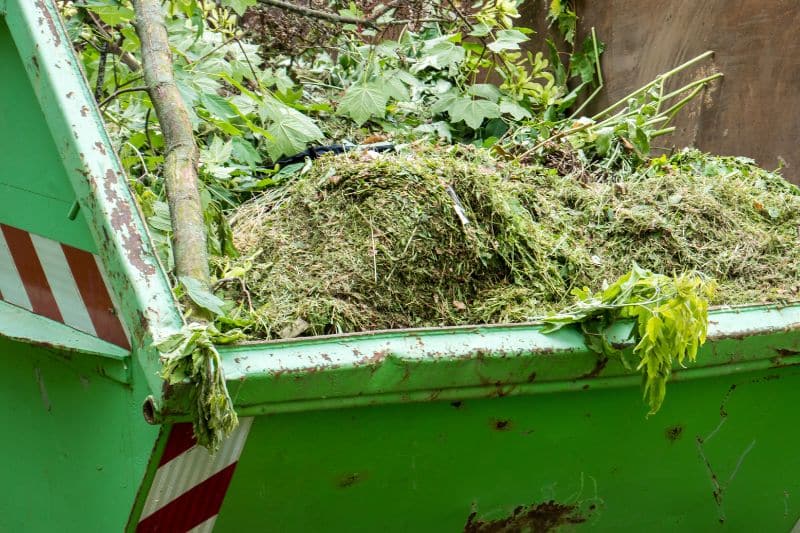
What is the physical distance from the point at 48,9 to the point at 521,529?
1.33 meters

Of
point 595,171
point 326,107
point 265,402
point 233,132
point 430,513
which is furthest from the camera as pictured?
point 326,107

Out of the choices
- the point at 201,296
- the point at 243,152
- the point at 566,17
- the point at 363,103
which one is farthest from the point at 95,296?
the point at 566,17

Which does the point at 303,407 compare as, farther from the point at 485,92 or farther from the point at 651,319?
the point at 485,92

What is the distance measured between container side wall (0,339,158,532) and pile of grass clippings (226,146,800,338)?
27 centimetres

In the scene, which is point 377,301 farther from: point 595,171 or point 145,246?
point 595,171

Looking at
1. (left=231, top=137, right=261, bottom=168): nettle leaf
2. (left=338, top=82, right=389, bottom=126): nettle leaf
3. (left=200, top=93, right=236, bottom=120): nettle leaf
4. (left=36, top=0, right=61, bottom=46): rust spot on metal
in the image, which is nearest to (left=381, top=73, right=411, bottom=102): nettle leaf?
(left=338, top=82, right=389, bottom=126): nettle leaf

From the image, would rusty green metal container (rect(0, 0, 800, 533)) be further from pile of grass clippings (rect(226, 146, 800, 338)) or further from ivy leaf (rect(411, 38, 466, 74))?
ivy leaf (rect(411, 38, 466, 74))

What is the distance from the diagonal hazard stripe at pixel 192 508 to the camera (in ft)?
4.69

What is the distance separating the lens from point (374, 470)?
1.53 metres

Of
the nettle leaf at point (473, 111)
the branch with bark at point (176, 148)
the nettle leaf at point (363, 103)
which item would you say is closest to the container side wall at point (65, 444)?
the branch with bark at point (176, 148)

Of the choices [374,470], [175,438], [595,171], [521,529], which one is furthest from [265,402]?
[595,171]

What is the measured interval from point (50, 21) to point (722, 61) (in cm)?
224

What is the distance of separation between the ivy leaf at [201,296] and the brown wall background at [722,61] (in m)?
2.10

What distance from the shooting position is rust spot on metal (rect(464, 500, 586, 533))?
5.60ft
